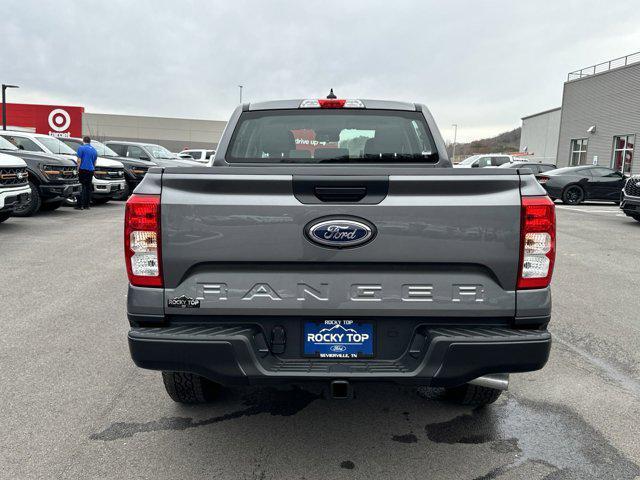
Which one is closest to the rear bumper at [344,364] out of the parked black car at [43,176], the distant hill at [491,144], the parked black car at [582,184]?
the parked black car at [43,176]

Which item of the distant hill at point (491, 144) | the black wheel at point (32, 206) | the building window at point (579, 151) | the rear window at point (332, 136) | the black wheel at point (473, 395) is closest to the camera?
the black wheel at point (473, 395)

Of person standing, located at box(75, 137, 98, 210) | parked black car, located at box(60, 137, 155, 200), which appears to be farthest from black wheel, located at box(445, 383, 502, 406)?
parked black car, located at box(60, 137, 155, 200)

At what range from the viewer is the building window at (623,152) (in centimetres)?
2812

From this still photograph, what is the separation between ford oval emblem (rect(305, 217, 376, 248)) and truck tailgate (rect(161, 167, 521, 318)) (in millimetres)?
30

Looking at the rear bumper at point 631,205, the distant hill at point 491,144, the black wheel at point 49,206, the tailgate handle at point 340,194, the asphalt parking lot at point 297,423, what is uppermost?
the distant hill at point 491,144

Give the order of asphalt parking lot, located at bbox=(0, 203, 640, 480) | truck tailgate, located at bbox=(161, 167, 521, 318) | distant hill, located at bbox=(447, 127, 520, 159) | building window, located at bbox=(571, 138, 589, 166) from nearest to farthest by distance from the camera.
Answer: truck tailgate, located at bbox=(161, 167, 521, 318) → asphalt parking lot, located at bbox=(0, 203, 640, 480) → building window, located at bbox=(571, 138, 589, 166) → distant hill, located at bbox=(447, 127, 520, 159)

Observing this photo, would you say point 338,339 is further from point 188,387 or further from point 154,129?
point 154,129

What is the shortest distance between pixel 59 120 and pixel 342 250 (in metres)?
28.1

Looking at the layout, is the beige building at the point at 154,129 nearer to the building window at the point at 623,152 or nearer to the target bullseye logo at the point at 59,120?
the target bullseye logo at the point at 59,120

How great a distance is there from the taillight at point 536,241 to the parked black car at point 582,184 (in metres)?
17.6

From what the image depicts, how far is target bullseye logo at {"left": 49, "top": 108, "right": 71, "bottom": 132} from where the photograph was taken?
26.2 meters

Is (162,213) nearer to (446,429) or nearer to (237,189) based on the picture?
(237,189)

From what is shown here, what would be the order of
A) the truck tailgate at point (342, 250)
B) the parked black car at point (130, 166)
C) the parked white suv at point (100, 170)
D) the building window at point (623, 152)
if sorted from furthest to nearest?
1. the building window at point (623, 152)
2. the parked black car at point (130, 166)
3. the parked white suv at point (100, 170)
4. the truck tailgate at point (342, 250)

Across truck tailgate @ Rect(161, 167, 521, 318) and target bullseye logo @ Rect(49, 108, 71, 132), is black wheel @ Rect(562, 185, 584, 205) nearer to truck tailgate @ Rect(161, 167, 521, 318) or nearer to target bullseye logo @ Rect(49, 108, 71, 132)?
truck tailgate @ Rect(161, 167, 521, 318)
